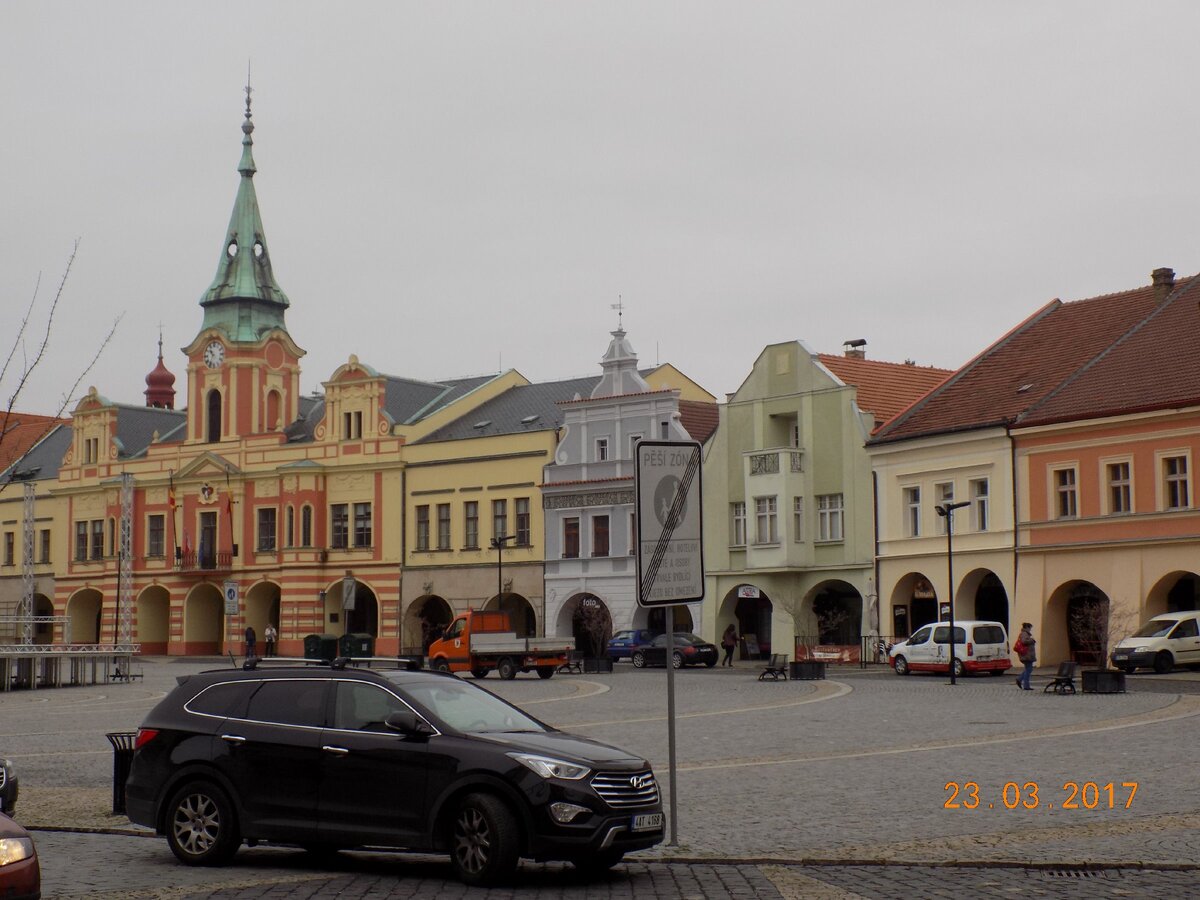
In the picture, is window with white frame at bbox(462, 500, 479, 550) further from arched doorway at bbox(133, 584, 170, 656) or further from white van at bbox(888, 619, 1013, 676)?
white van at bbox(888, 619, 1013, 676)

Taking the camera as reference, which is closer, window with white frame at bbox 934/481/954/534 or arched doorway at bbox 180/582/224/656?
window with white frame at bbox 934/481/954/534

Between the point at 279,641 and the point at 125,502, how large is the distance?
33.0 feet

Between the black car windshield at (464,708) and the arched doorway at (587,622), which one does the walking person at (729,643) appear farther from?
the black car windshield at (464,708)

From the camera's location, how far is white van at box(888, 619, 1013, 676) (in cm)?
4609

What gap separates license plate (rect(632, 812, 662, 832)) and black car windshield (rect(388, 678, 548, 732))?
1.41 m

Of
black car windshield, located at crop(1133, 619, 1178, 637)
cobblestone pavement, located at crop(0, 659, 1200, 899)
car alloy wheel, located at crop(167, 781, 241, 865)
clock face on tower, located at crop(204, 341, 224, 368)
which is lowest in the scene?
cobblestone pavement, located at crop(0, 659, 1200, 899)

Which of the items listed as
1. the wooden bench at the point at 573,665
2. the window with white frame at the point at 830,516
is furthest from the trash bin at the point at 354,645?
the window with white frame at the point at 830,516

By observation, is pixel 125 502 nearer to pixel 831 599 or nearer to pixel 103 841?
pixel 831 599

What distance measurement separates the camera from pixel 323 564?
76.1 m

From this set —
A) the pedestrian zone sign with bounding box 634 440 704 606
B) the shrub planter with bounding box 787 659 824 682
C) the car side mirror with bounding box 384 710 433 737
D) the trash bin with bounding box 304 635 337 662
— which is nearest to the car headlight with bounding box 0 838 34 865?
the car side mirror with bounding box 384 710 433 737

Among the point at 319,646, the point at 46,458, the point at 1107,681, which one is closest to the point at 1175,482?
the point at 1107,681

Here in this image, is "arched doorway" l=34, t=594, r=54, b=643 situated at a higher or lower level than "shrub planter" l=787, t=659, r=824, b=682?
higher

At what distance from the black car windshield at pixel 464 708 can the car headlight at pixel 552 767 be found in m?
0.86

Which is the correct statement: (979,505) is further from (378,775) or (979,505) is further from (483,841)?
(483,841)
